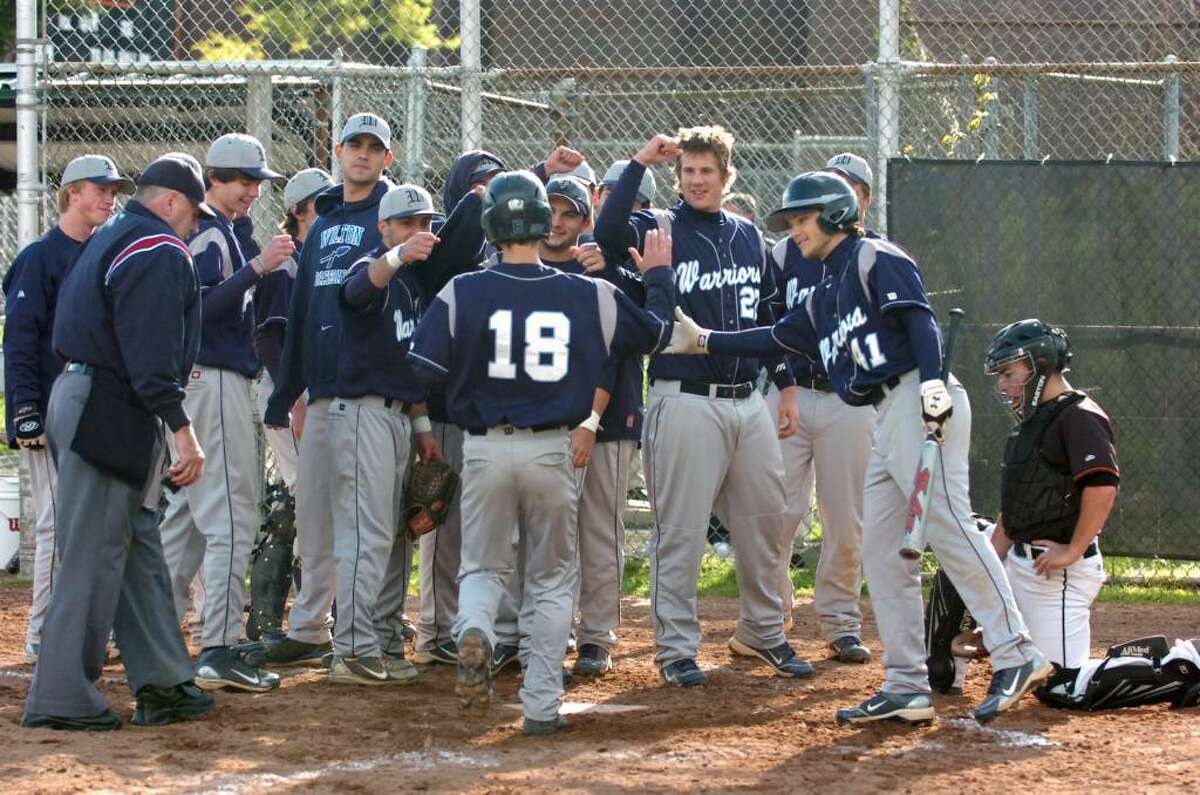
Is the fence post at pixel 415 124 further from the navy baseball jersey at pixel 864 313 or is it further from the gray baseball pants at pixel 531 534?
the gray baseball pants at pixel 531 534

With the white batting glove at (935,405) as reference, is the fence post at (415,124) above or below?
above

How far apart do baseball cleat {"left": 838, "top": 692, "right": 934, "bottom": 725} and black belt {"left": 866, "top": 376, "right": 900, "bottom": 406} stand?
1003 millimetres

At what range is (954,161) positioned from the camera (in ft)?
27.2

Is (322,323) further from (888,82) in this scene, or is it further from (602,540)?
(888,82)

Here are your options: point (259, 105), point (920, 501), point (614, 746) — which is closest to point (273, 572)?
point (614, 746)

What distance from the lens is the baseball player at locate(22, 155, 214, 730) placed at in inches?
208

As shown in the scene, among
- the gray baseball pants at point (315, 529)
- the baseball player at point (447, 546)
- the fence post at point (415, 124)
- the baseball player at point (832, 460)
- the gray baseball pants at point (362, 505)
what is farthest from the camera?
the fence post at point (415, 124)

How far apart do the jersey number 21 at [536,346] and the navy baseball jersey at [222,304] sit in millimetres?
1408

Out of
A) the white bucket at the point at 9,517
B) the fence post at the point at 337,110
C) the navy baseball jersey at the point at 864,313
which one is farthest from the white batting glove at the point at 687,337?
the white bucket at the point at 9,517

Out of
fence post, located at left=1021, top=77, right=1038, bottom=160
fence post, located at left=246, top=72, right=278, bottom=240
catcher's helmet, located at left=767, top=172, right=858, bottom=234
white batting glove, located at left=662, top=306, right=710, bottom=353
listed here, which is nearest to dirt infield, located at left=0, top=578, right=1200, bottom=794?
white batting glove, located at left=662, top=306, right=710, bottom=353

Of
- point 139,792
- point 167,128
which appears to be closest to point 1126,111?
point 167,128

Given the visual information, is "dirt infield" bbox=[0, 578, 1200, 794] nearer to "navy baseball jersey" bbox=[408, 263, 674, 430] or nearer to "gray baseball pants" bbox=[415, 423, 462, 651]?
"gray baseball pants" bbox=[415, 423, 462, 651]

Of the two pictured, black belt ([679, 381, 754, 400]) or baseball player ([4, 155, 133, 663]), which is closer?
black belt ([679, 381, 754, 400])

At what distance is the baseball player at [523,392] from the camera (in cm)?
532
